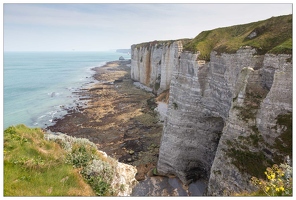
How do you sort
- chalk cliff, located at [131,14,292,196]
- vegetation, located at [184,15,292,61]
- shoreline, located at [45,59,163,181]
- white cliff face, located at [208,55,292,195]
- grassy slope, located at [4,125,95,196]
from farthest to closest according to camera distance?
shoreline, located at [45,59,163,181]
vegetation, located at [184,15,292,61]
chalk cliff, located at [131,14,292,196]
white cliff face, located at [208,55,292,195]
grassy slope, located at [4,125,95,196]

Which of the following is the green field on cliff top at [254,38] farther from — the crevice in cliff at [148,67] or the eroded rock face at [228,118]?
A: the crevice in cliff at [148,67]

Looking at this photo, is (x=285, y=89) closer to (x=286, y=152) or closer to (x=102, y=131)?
(x=286, y=152)

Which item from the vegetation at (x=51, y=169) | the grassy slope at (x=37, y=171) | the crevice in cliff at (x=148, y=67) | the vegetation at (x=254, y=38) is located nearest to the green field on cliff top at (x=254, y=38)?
the vegetation at (x=254, y=38)

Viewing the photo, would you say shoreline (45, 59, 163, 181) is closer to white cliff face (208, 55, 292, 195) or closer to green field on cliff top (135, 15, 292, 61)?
white cliff face (208, 55, 292, 195)

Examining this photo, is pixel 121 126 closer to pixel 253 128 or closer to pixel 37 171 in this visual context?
pixel 253 128

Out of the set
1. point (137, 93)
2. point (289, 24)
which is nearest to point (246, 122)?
point (289, 24)

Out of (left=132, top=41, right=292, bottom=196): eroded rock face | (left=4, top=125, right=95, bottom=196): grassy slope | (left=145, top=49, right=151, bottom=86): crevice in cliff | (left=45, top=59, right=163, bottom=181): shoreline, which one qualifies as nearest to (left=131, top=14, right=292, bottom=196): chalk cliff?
(left=132, top=41, right=292, bottom=196): eroded rock face

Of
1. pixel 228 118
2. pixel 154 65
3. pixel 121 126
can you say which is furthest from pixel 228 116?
pixel 154 65
